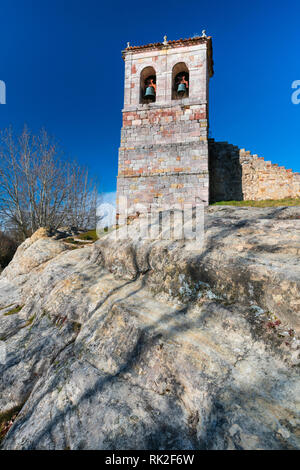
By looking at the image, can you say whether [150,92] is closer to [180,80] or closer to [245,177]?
[180,80]

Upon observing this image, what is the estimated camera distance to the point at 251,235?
3232mm

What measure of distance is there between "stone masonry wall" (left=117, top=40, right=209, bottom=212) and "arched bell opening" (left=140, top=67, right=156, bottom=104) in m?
0.27

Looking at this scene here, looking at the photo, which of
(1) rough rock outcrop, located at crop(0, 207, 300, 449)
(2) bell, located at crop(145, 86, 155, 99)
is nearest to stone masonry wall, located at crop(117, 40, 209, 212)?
(2) bell, located at crop(145, 86, 155, 99)

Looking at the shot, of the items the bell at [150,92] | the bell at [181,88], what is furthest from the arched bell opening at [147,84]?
the bell at [181,88]

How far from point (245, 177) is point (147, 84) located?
720cm

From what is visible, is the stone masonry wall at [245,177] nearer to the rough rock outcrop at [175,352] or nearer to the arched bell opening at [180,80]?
the arched bell opening at [180,80]

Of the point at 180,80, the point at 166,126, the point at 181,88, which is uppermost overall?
the point at 180,80

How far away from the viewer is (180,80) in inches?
465

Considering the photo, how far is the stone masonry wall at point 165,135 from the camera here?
10.9 meters

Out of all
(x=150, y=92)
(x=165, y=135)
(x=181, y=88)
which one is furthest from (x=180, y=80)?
(x=165, y=135)

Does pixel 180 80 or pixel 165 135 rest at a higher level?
pixel 180 80

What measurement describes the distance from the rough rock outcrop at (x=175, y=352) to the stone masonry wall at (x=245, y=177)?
9.69m

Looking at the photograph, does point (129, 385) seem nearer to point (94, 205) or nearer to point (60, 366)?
point (60, 366)
